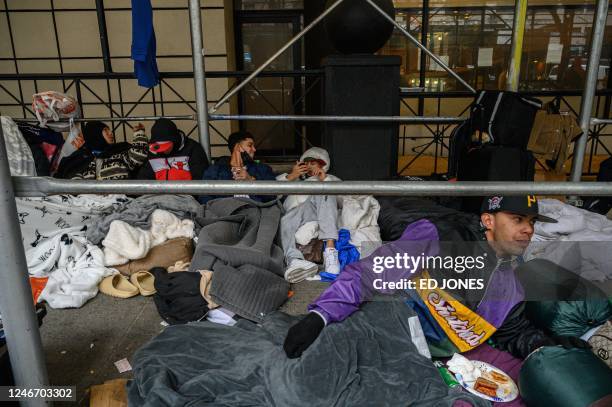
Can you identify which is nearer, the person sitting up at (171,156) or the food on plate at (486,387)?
the food on plate at (486,387)

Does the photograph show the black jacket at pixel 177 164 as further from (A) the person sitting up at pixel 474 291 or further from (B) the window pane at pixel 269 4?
(B) the window pane at pixel 269 4

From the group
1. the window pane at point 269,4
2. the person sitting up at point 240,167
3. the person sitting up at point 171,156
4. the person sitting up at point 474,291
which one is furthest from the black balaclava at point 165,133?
the window pane at point 269,4

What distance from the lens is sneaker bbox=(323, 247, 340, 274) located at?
127 inches

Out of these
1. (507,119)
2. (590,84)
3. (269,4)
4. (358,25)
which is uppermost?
(269,4)

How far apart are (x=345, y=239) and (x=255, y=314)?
1.18 m

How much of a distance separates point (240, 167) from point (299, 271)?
4.45ft

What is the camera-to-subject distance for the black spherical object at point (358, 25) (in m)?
4.30

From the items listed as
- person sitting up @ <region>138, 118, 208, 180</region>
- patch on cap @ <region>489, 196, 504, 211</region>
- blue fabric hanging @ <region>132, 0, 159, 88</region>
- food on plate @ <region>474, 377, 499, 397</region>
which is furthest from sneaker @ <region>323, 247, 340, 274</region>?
blue fabric hanging @ <region>132, 0, 159, 88</region>

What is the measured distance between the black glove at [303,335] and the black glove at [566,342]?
41.4 inches

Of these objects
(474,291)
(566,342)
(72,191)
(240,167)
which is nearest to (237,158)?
(240,167)

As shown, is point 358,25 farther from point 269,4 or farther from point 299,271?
point 269,4

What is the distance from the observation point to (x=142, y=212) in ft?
11.4

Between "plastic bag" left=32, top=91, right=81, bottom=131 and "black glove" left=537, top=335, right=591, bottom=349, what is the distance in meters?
4.61

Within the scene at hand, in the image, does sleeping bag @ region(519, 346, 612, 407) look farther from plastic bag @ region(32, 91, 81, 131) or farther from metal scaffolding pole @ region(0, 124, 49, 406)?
plastic bag @ region(32, 91, 81, 131)
